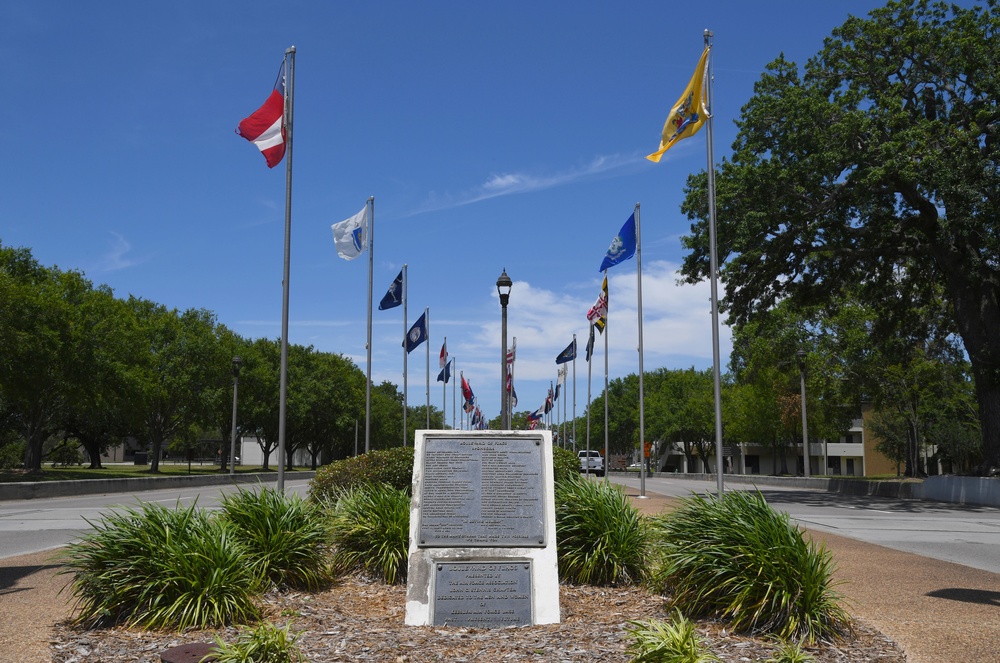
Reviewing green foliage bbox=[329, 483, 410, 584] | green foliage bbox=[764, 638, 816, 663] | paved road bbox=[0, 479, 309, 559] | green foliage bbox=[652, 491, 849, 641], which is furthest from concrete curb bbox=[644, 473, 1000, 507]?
green foliage bbox=[764, 638, 816, 663]

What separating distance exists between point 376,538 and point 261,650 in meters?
3.58

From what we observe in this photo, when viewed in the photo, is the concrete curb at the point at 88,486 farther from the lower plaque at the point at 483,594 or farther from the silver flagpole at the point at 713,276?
the lower plaque at the point at 483,594

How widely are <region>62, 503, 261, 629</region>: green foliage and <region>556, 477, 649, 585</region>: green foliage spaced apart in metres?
3.29

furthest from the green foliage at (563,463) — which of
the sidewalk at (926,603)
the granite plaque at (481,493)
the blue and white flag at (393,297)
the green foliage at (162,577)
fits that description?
the blue and white flag at (393,297)

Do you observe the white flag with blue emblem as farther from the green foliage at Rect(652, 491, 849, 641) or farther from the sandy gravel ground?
the green foliage at Rect(652, 491, 849, 641)

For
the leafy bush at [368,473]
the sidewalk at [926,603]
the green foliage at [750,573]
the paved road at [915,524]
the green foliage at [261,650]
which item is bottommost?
the paved road at [915,524]

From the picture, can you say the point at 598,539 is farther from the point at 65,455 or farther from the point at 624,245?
the point at 65,455

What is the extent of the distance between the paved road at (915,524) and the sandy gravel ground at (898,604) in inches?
68.8

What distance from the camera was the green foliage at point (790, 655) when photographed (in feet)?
19.9

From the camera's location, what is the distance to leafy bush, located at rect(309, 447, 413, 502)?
1320cm

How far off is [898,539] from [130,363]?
37.9 meters

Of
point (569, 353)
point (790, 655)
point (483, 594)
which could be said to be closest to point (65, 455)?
point (569, 353)

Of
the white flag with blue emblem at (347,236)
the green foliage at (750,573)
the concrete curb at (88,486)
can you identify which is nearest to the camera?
the green foliage at (750,573)

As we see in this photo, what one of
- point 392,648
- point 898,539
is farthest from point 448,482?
point 898,539
